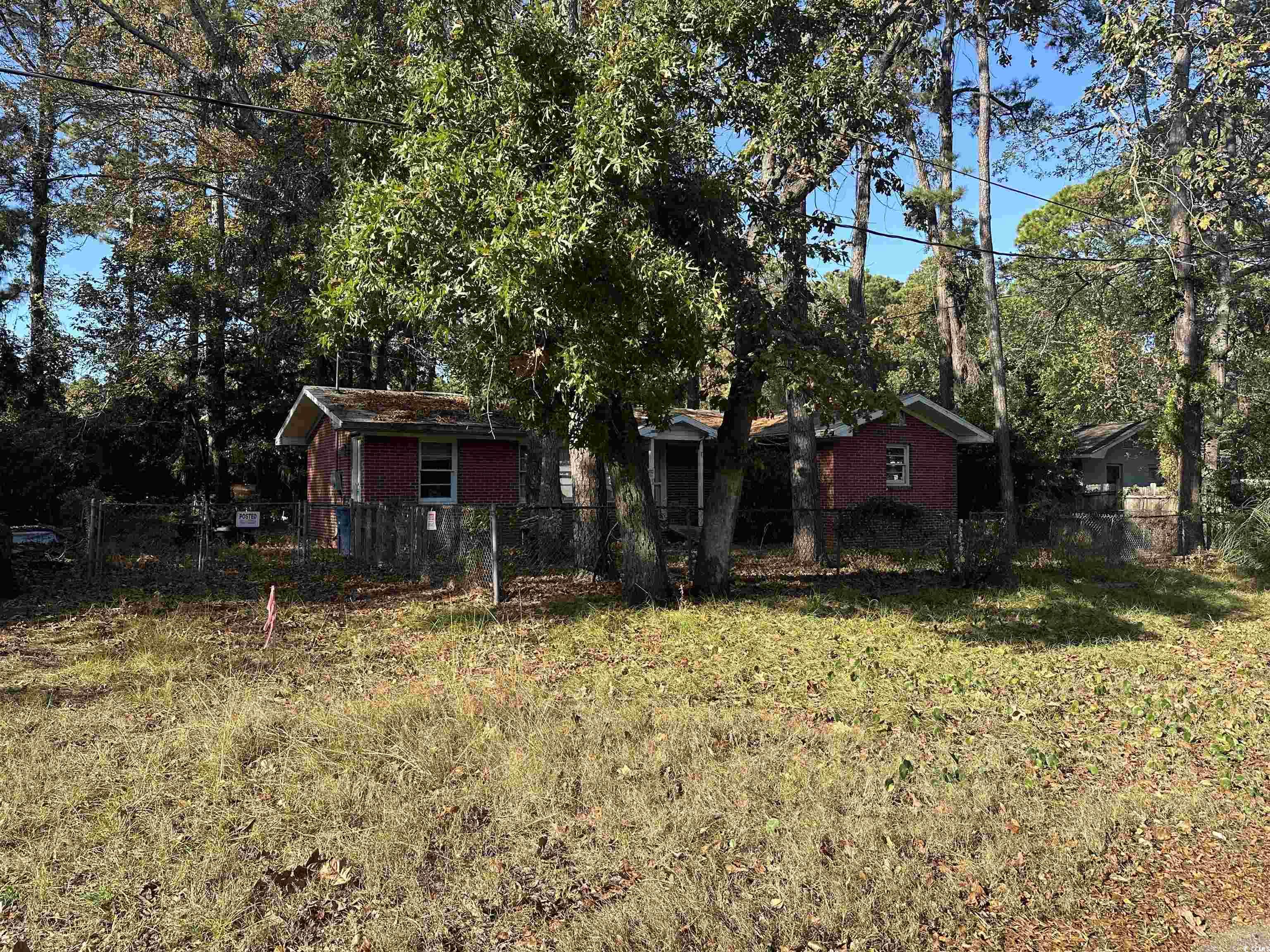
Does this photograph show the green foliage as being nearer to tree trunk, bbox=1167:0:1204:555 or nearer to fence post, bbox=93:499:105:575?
fence post, bbox=93:499:105:575

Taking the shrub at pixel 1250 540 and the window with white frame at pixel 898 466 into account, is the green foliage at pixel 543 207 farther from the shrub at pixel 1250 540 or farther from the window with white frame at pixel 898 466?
the window with white frame at pixel 898 466

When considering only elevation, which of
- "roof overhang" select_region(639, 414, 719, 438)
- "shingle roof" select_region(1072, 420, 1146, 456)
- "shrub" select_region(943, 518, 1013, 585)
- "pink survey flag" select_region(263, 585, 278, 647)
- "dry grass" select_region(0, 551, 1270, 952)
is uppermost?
"shingle roof" select_region(1072, 420, 1146, 456)

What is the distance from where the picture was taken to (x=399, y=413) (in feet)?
62.7

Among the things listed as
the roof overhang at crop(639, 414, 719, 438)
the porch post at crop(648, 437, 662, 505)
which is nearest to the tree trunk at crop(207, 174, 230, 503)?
the roof overhang at crop(639, 414, 719, 438)

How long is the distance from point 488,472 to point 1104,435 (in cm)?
2482

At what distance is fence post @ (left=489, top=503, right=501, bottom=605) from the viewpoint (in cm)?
1097

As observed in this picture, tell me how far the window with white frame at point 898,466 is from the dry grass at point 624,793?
1396cm

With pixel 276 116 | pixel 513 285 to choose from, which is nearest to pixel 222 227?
pixel 276 116

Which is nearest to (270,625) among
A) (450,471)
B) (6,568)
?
(6,568)

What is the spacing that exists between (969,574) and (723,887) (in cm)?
1085

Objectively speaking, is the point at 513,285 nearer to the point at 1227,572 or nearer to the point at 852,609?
the point at 852,609

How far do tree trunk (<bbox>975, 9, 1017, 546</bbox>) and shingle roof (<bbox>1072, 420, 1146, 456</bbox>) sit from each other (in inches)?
702

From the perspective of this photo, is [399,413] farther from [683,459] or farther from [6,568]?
[6,568]

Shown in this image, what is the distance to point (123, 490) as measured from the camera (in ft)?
86.8
